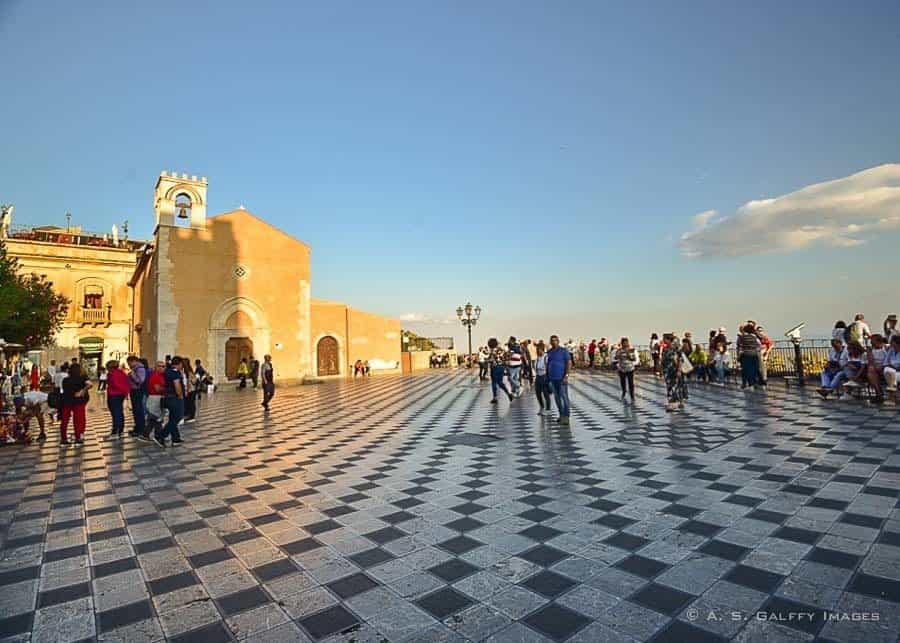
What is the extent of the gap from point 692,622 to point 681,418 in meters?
7.46

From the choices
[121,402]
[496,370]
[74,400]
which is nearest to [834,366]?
[496,370]

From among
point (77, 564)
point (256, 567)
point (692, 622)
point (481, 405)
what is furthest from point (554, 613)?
point (481, 405)

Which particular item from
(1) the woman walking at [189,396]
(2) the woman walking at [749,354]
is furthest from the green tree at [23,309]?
(2) the woman walking at [749,354]

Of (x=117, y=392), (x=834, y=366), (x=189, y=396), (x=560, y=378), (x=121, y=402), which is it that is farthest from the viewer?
(x=189, y=396)

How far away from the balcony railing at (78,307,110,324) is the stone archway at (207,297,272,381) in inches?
671

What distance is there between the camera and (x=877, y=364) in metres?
9.42

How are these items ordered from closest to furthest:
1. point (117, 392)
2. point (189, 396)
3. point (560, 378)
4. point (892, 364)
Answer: point (892, 364)
point (560, 378)
point (117, 392)
point (189, 396)

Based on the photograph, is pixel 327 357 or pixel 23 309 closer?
pixel 23 309

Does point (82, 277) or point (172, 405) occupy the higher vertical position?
point (82, 277)

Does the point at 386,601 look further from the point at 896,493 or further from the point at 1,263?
the point at 1,263

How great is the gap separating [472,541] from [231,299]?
2878 centimetres

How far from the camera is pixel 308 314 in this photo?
31438 millimetres

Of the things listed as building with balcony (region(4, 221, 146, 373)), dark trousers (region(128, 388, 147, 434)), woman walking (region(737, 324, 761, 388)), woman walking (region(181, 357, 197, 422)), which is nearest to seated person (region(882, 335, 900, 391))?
woman walking (region(737, 324, 761, 388))

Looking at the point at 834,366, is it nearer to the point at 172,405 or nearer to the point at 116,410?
the point at 172,405
